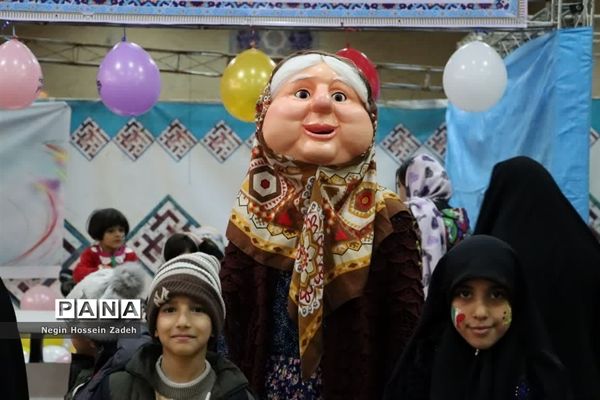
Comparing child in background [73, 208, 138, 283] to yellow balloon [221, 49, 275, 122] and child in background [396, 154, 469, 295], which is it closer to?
yellow balloon [221, 49, 275, 122]

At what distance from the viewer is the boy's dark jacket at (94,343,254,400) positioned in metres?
2.50

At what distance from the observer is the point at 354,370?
9.24 ft

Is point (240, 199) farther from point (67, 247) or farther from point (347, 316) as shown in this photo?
point (67, 247)

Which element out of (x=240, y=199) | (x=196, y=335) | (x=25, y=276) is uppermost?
(x=240, y=199)

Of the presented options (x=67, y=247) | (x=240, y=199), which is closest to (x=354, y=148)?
(x=240, y=199)

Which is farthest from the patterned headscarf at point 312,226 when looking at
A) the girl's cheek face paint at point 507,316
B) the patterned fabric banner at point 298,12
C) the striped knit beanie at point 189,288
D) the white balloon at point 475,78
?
the white balloon at point 475,78

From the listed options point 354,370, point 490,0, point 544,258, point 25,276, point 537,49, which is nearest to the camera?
point 354,370

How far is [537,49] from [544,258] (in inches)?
122

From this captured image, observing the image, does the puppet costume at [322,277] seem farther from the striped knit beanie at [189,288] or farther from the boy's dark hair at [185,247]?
the boy's dark hair at [185,247]

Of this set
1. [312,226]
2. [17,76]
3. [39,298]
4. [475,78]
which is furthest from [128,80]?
[312,226]

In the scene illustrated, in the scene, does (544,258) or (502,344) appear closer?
(502,344)

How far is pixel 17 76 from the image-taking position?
227 inches

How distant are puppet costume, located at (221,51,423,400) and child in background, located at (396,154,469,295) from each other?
5.49ft

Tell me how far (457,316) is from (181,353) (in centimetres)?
68
